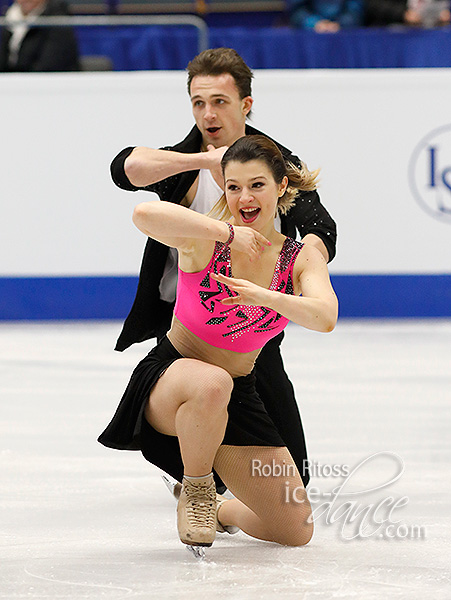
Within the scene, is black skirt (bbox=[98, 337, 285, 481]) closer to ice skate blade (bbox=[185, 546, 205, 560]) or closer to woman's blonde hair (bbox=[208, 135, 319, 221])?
ice skate blade (bbox=[185, 546, 205, 560])

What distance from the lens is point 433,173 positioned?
5586 millimetres

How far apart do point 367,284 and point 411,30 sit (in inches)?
67.6

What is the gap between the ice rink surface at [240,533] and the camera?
197 centimetres

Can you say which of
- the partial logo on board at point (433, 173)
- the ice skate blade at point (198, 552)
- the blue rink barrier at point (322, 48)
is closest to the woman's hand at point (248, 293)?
the ice skate blade at point (198, 552)

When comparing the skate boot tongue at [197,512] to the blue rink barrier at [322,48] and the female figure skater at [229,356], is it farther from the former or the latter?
the blue rink barrier at [322,48]

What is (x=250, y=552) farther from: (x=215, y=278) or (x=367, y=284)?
(x=367, y=284)

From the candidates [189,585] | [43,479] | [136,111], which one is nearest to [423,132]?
[136,111]

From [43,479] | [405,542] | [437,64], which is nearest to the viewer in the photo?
[405,542]

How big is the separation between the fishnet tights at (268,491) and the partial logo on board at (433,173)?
359 cm

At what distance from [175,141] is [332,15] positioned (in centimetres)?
195

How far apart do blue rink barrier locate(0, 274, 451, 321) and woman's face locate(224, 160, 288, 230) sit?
11.6ft

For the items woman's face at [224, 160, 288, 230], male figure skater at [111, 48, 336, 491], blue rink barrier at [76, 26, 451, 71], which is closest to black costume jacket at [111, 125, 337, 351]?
male figure skater at [111, 48, 336, 491]

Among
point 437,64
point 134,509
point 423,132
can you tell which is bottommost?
point 134,509

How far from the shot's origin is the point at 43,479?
275cm
